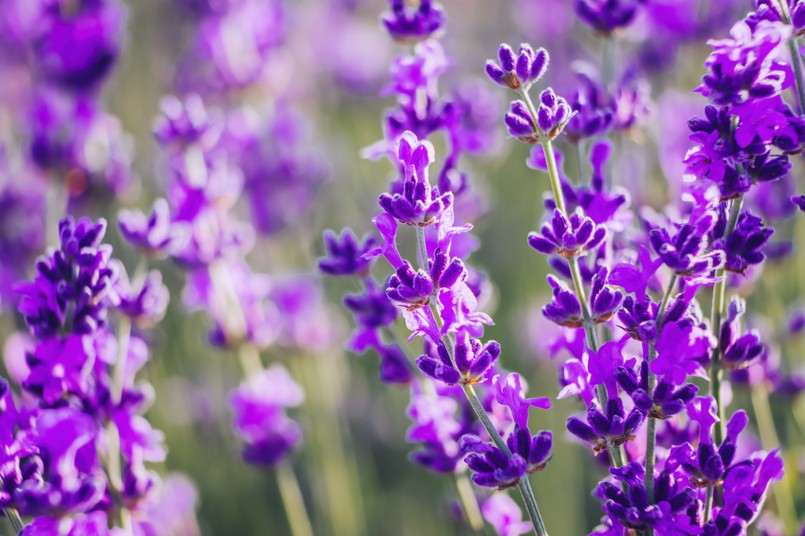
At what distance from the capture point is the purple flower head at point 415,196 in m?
1.08

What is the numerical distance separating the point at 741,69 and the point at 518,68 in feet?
0.95

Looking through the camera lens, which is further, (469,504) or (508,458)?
(469,504)

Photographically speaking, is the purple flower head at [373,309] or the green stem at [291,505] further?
the green stem at [291,505]

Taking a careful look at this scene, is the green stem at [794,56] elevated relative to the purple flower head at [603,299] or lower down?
elevated

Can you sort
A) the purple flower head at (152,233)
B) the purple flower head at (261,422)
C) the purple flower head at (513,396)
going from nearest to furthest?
the purple flower head at (513,396) < the purple flower head at (152,233) < the purple flower head at (261,422)

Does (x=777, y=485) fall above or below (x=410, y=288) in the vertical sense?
below

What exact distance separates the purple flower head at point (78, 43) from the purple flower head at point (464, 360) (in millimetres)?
1909

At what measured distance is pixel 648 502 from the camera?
41.3 inches

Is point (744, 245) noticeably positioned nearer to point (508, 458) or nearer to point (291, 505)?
point (508, 458)

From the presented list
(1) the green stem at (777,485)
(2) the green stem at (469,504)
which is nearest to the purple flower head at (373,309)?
(2) the green stem at (469,504)

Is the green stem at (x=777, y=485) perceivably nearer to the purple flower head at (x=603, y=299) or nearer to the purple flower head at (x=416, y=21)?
the purple flower head at (x=603, y=299)

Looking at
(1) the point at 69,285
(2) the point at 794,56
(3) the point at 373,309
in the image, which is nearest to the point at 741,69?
(2) the point at 794,56

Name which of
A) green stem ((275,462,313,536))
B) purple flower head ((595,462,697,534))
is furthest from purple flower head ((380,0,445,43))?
green stem ((275,462,313,536))

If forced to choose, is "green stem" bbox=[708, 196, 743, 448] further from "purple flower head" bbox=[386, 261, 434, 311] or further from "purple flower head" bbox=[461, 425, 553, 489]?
"purple flower head" bbox=[386, 261, 434, 311]
